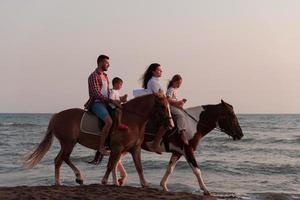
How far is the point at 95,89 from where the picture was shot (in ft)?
33.2

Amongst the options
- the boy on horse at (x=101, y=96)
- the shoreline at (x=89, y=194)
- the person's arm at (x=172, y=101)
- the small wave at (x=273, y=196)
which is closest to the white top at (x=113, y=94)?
the boy on horse at (x=101, y=96)

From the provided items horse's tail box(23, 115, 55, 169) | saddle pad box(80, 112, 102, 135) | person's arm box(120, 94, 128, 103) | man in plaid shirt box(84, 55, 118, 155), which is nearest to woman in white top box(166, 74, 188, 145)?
person's arm box(120, 94, 128, 103)

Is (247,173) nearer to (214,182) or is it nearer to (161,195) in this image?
(214,182)

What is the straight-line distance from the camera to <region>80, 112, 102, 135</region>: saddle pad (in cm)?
1004

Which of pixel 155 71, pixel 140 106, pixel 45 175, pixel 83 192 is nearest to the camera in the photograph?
pixel 83 192

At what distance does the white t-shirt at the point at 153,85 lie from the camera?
10.6m

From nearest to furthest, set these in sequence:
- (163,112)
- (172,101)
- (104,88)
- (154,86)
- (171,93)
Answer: (163,112), (104,88), (154,86), (172,101), (171,93)

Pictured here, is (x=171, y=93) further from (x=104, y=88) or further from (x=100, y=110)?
(x=100, y=110)

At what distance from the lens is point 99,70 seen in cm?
1035

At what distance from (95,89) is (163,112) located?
1.52 meters

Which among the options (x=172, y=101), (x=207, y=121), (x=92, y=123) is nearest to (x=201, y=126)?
(x=207, y=121)

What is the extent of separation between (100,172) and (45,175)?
6.69 ft

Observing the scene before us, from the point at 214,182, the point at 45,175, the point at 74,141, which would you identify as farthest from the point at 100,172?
the point at 74,141

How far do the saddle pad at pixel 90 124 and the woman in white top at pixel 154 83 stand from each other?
1323 mm
